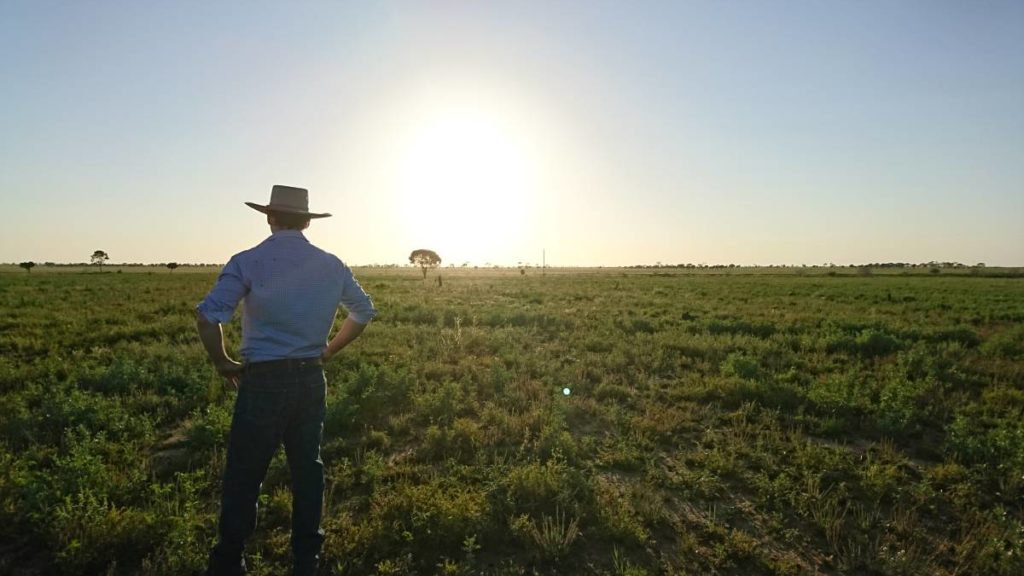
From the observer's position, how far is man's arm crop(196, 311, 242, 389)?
322 centimetres

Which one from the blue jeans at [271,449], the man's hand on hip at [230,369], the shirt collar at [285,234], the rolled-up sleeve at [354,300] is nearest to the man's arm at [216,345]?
the man's hand on hip at [230,369]

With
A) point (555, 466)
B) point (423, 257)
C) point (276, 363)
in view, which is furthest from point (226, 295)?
point (423, 257)

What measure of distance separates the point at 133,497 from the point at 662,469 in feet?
17.8

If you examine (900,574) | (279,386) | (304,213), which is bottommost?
(900,574)

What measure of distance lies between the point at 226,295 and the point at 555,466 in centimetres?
367

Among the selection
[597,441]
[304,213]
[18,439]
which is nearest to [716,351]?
[597,441]

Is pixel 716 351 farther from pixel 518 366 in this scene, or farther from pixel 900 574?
pixel 900 574

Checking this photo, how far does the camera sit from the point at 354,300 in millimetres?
3920

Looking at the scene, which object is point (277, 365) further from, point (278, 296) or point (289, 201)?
point (289, 201)

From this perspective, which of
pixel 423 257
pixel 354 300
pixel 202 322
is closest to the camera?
pixel 202 322

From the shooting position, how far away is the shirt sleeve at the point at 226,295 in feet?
10.4

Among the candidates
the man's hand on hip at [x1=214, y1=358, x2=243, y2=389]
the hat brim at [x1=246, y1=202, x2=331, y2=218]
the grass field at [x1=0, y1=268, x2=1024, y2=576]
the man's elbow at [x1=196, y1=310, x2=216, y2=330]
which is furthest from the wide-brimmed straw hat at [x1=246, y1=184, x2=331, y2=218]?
the grass field at [x1=0, y1=268, x2=1024, y2=576]

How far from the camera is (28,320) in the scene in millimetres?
16531

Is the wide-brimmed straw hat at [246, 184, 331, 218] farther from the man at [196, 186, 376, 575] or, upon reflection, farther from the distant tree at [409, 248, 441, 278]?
the distant tree at [409, 248, 441, 278]
